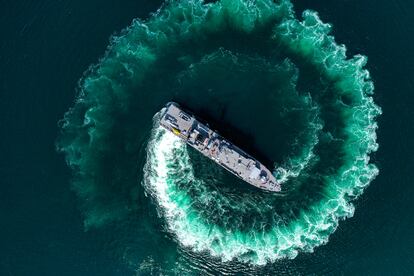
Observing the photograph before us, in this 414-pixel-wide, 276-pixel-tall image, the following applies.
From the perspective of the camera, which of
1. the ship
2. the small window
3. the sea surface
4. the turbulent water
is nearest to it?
the ship

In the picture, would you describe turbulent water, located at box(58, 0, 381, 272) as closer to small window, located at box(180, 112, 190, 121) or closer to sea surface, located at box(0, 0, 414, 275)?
sea surface, located at box(0, 0, 414, 275)

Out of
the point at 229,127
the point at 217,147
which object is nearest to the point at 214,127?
the point at 229,127

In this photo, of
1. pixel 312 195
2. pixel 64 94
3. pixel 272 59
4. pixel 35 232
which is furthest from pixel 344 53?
pixel 35 232

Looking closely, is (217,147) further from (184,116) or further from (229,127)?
(184,116)

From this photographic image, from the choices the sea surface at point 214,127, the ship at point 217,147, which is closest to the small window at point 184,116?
the ship at point 217,147

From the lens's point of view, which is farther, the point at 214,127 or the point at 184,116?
the point at 214,127

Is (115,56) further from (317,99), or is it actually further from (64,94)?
(317,99)

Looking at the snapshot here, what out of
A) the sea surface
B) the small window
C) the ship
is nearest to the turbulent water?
the sea surface
